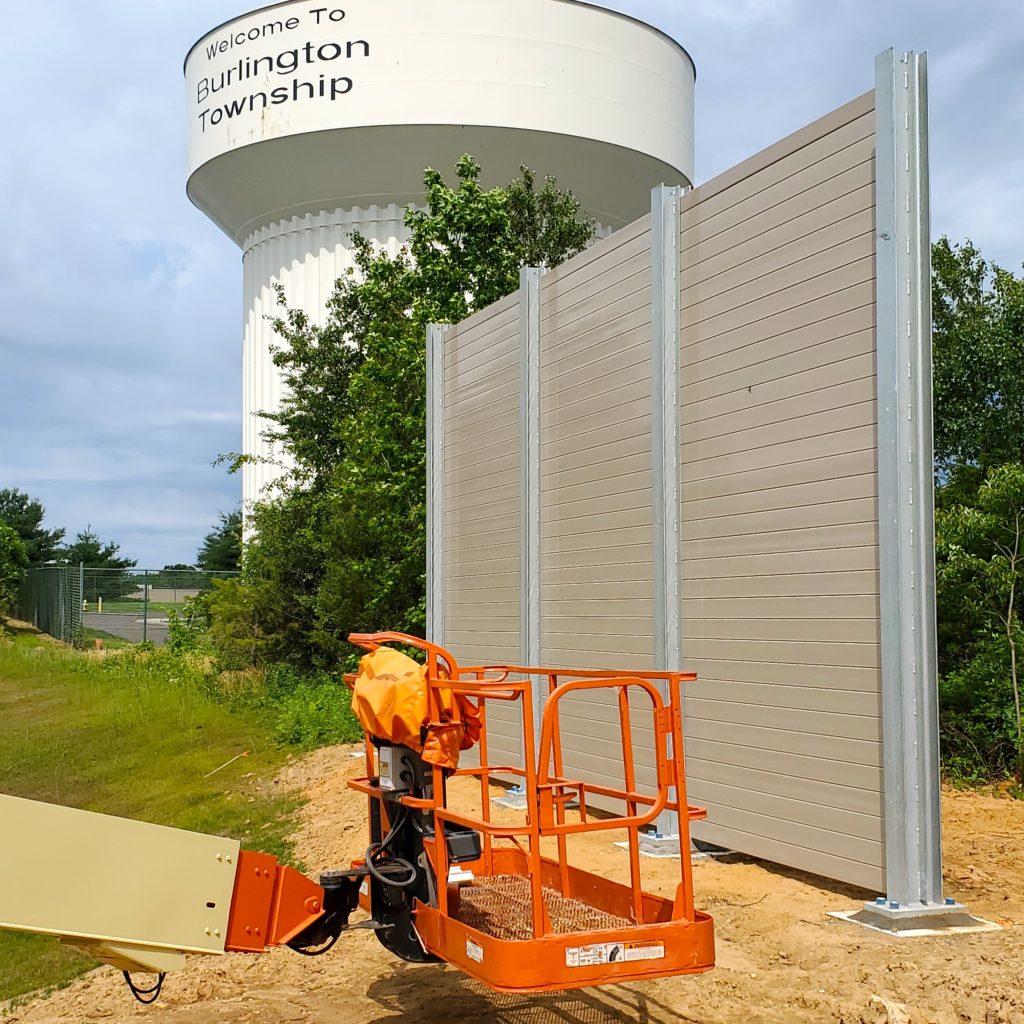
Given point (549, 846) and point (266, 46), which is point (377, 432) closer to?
point (549, 846)

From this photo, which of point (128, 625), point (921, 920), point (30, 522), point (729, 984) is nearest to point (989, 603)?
point (921, 920)

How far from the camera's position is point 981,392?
14500 millimetres

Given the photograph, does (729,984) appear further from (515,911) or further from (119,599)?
(119,599)

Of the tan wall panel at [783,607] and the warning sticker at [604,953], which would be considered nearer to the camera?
the warning sticker at [604,953]

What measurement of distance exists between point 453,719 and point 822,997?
2.41 m

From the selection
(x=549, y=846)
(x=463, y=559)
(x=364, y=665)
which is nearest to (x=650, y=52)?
(x=463, y=559)

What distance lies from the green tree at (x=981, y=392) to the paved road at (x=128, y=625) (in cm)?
2388

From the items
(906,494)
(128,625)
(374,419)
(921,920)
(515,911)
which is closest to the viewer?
(515,911)

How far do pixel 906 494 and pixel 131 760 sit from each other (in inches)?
522

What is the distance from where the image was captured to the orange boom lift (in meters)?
4.68

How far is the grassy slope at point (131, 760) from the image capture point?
12.0 meters

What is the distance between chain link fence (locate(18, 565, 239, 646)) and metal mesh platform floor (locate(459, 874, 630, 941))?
93.8 ft

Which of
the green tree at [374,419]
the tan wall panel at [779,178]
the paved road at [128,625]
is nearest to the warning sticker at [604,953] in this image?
the tan wall panel at [779,178]

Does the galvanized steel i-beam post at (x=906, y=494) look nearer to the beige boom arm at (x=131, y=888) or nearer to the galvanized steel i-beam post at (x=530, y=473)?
the beige boom arm at (x=131, y=888)
